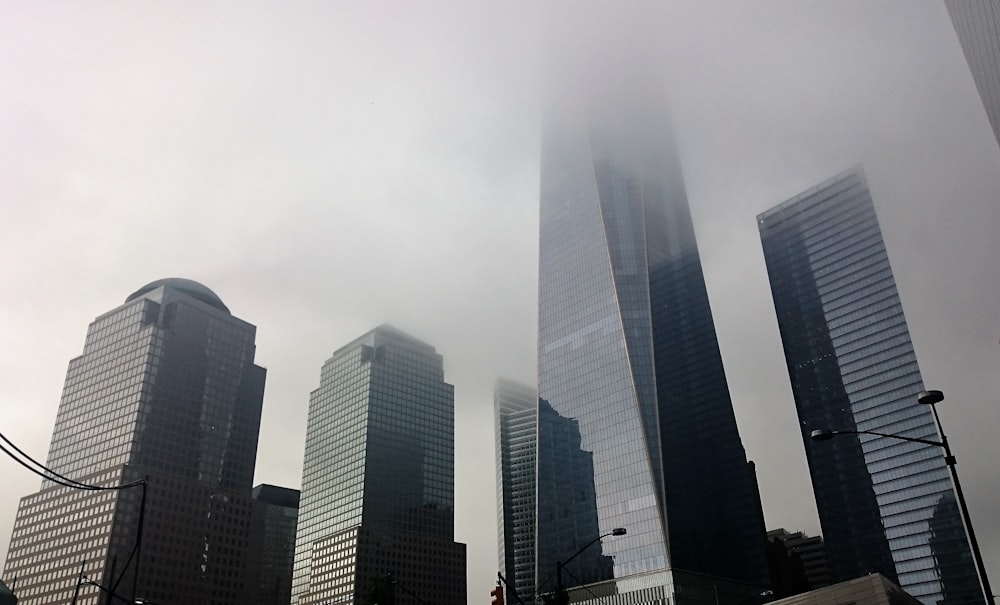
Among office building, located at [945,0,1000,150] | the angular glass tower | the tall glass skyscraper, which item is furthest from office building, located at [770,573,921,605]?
the tall glass skyscraper

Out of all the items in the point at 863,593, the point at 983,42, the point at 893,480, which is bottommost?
the point at 863,593

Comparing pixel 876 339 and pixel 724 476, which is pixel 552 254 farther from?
pixel 876 339

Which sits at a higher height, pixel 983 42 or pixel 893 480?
pixel 983 42

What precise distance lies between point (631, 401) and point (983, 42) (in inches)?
4288

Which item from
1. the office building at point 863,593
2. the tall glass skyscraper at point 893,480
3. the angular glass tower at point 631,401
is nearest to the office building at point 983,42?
the office building at point 863,593

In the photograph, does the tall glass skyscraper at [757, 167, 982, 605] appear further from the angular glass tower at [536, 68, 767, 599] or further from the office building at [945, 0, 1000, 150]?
the office building at [945, 0, 1000, 150]

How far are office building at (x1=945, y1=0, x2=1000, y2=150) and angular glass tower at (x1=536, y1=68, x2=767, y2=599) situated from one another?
294ft

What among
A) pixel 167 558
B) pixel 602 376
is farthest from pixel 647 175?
pixel 167 558

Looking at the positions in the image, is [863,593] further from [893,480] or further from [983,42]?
[893,480]

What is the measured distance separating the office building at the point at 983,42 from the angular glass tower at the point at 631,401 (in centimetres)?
8967

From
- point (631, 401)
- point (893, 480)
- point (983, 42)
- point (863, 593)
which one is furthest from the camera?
point (893, 480)

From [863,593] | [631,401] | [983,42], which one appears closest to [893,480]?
[631,401]

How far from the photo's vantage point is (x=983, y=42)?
63.6 meters

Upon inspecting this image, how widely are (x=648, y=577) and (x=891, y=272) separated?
9927 centimetres
